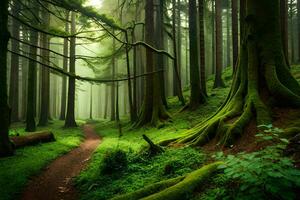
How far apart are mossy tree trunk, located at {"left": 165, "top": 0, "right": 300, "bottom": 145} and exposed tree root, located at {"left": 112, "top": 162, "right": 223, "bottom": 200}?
1805mm

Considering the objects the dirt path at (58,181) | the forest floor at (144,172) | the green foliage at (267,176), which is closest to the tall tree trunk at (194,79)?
the forest floor at (144,172)

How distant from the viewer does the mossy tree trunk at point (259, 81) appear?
23.7ft

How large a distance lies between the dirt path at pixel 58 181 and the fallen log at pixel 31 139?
2171mm

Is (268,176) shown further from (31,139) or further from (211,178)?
(31,139)

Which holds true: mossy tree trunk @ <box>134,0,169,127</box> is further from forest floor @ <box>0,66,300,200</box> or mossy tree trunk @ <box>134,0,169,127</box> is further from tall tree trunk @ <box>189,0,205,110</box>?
forest floor @ <box>0,66,300,200</box>

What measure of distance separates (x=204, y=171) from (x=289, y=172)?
2085 mm

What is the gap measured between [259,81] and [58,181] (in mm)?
6846

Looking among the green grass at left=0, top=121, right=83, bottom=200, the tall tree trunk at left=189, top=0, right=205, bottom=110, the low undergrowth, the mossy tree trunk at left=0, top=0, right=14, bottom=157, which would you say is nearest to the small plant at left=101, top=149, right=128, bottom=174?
the low undergrowth

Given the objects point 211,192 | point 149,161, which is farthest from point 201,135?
point 211,192

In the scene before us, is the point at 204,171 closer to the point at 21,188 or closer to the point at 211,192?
the point at 211,192

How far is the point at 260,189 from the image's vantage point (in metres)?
3.90

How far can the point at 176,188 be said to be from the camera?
5.17 metres

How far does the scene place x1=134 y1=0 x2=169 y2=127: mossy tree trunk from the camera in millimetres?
16547

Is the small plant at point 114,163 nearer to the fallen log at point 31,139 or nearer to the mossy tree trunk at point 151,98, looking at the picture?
the fallen log at point 31,139
